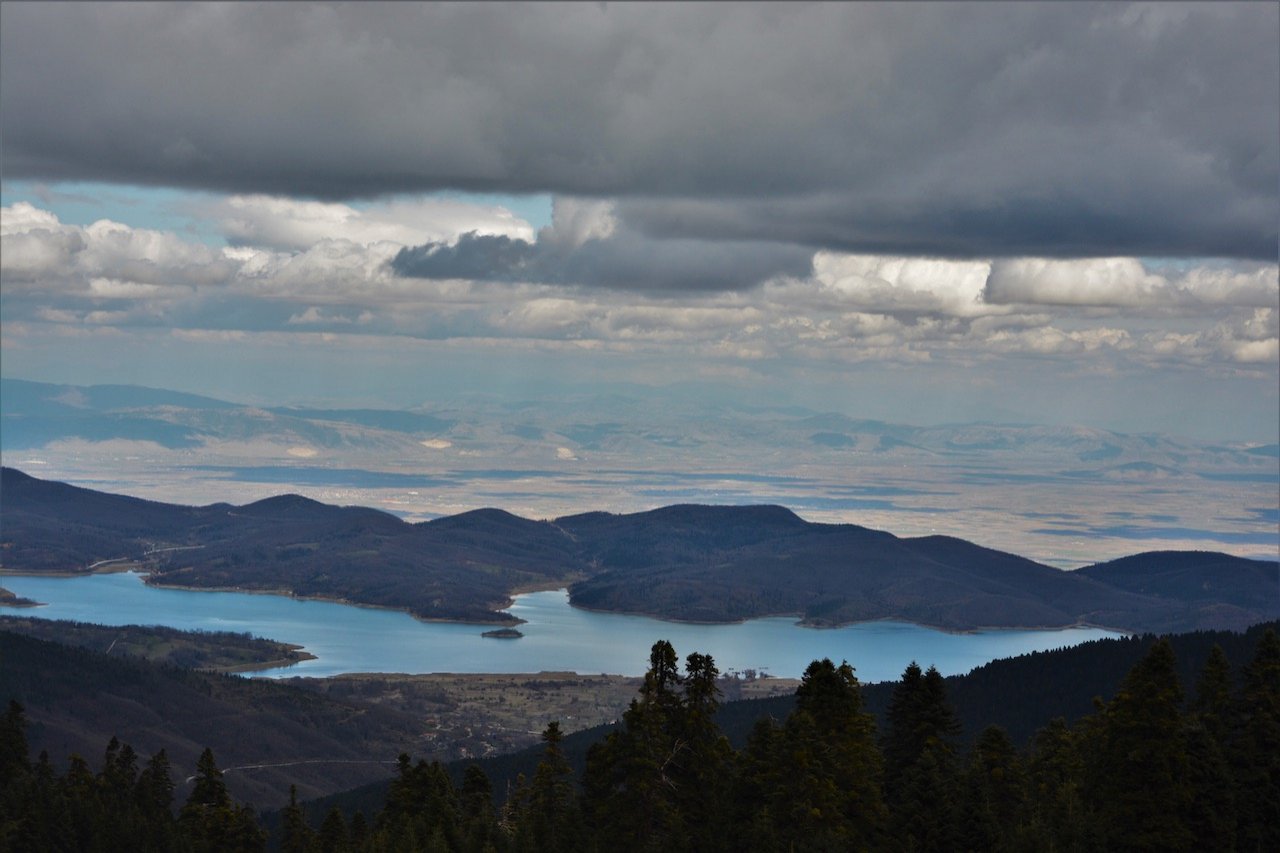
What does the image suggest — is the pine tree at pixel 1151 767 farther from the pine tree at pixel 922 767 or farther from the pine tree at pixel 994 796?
the pine tree at pixel 922 767

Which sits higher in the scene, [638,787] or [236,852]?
[638,787]

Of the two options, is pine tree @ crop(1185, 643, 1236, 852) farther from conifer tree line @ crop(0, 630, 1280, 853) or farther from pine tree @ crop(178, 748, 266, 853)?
pine tree @ crop(178, 748, 266, 853)

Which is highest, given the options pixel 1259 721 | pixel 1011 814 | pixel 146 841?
pixel 1259 721

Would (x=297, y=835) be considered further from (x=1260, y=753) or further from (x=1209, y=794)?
(x=1260, y=753)

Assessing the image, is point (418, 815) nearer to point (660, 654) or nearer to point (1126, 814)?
point (660, 654)

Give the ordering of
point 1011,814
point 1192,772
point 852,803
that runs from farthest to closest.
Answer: point 1011,814
point 852,803
point 1192,772

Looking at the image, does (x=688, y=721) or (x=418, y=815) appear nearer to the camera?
(x=688, y=721)

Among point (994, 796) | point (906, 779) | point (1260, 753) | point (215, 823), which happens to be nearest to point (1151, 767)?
point (1260, 753)

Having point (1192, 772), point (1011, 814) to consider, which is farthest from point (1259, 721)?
point (1011, 814)
